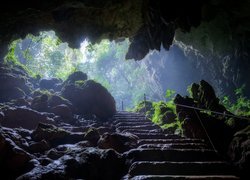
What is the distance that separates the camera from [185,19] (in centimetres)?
811

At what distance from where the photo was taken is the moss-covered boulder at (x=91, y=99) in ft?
44.8

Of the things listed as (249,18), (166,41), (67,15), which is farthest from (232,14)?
(67,15)

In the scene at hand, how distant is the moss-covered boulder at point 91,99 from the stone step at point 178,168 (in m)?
8.08

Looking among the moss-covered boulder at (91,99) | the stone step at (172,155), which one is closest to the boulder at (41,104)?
the moss-covered boulder at (91,99)

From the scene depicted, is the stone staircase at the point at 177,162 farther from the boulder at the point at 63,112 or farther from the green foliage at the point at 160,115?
the boulder at the point at 63,112

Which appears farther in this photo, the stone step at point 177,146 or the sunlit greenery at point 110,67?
the sunlit greenery at point 110,67

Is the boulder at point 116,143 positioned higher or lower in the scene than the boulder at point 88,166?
higher

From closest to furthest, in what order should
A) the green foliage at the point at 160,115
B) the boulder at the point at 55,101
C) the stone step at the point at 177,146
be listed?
1. the stone step at the point at 177,146
2. the green foliage at the point at 160,115
3. the boulder at the point at 55,101

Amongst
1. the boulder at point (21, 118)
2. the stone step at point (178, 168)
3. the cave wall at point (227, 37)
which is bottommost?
the stone step at point (178, 168)

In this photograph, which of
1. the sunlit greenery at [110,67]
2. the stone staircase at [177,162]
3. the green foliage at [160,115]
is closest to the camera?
the stone staircase at [177,162]

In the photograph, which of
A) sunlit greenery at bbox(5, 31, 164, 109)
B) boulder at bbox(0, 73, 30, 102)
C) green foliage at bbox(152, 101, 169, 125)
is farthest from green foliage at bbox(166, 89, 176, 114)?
sunlit greenery at bbox(5, 31, 164, 109)

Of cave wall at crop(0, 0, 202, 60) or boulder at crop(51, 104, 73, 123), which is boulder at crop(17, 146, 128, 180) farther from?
boulder at crop(51, 104, 73, 123)

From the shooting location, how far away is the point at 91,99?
47.0 feet

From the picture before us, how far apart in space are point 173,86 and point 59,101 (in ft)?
70.1
